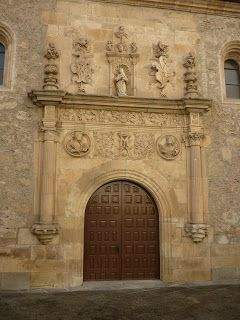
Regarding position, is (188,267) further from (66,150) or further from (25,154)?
(25,154)

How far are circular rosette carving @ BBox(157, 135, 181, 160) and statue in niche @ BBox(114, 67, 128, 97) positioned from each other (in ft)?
4.19

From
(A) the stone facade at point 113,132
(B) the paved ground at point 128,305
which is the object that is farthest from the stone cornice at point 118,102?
(B) the paved ground at point 128,305

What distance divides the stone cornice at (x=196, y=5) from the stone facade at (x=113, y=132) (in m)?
0.03

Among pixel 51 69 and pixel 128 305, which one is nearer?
pixel 128 305

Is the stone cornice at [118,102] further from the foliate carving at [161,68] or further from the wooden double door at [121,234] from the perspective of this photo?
the wooden double door at [121,234]

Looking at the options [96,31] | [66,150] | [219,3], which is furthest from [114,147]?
[219,3]

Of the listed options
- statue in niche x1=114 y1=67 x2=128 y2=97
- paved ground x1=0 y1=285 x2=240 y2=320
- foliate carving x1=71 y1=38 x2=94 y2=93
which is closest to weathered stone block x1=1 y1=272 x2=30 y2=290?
paved ground x1=0 y1=285 x2=240 y2=320

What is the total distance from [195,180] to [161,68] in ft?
8.58

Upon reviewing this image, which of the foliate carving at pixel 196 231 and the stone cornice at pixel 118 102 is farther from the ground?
the stone cornice at pixel 118 102

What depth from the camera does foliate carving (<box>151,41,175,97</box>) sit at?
8.26m

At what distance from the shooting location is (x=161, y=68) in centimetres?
830

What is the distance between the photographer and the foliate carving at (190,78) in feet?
26.8

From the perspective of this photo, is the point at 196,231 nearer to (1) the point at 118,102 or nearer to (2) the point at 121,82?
(1) the point at 118,102

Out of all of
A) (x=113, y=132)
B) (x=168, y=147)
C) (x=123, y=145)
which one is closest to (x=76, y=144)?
(x=113, y=132)
